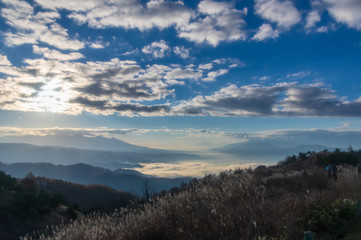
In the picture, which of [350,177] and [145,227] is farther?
[350,177]

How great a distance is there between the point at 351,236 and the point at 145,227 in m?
4.19

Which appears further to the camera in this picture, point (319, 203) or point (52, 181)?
point (52, 181)

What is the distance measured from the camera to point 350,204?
6062mm

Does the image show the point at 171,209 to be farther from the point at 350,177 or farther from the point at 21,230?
the point at 21,230

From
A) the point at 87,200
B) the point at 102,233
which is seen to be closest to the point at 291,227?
the point at 102,233

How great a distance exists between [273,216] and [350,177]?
20.4 ft

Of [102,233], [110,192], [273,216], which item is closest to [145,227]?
[102,233]

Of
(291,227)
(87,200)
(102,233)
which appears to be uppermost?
(291,227)

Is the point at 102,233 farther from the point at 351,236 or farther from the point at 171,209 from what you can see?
the point at 351,236

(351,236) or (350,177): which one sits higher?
(350,177)

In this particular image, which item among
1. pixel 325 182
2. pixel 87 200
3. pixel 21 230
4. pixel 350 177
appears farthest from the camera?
pixel 87 200

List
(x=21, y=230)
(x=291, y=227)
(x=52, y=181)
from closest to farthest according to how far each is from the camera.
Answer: (x=291, y=227), (x=21, y=230), (x=52, y=181)

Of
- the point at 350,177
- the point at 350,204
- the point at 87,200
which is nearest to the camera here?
the point at 350,204

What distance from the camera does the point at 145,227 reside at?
5.42 m
